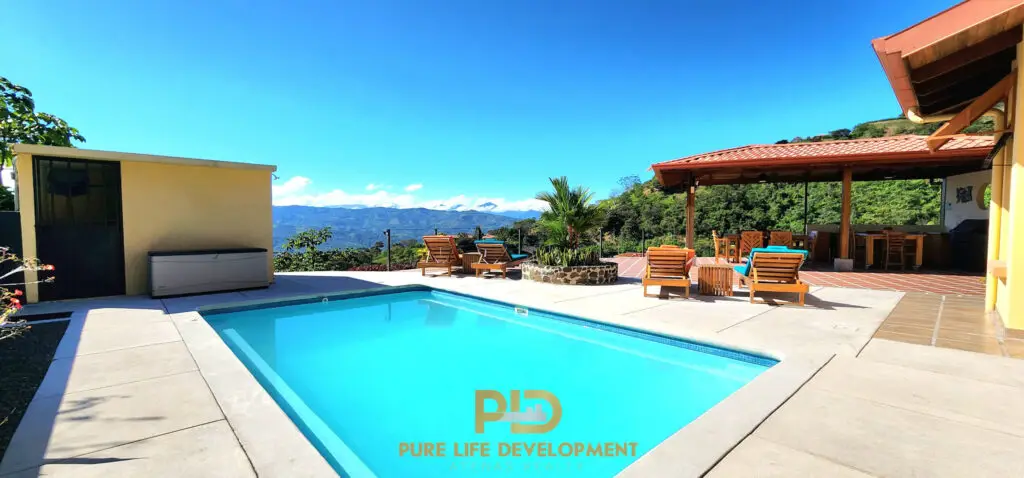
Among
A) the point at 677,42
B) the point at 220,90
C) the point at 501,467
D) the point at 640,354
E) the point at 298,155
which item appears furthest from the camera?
the point at 298,155

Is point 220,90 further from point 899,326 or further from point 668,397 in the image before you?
point 899,326

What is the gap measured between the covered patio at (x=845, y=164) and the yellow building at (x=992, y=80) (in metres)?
3.88

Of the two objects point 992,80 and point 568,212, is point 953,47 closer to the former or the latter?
point 992,80

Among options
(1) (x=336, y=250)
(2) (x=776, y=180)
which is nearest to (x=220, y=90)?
(1) (x=336, y=250)

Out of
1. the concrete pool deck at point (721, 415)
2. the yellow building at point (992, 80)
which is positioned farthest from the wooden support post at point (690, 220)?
the concrete pool deck at point (721, 415)

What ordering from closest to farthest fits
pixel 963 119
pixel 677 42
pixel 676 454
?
pixel 676 454 < pixel 963 119 < pixel 677 42

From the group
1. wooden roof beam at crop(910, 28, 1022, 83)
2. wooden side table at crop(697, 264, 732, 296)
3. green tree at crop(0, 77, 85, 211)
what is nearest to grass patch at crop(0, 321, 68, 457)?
wooden side table at crop(697, 264, 732, 296)

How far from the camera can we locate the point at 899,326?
5.00 meters

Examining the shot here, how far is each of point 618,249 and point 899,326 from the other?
17.0m

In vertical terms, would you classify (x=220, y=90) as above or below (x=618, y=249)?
above

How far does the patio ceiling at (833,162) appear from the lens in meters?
9.70

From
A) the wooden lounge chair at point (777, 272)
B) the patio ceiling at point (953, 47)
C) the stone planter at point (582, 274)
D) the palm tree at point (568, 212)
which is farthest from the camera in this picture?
the palm tree at point (568, 212)

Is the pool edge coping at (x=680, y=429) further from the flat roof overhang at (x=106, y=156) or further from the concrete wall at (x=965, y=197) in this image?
the concrete wall at (x=965, y=197)

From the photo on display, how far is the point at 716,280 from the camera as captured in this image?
7.29 meters
